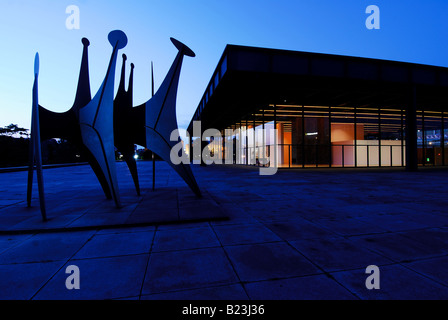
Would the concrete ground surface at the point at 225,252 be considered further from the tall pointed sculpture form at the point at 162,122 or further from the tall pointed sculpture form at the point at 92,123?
the tall pointed sculpture form at the point at 162,122

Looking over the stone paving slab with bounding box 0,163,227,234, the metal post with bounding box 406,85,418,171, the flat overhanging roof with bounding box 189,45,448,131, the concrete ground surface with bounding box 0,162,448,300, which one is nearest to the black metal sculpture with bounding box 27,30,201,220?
the stone paving slab with bounding box 0,163,227,234

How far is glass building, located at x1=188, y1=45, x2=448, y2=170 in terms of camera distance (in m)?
16.1

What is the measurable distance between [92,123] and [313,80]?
16.0 metres

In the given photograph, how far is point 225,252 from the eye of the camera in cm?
379

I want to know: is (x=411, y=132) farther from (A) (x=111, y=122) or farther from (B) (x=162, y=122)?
(A) (x=111, y=122)

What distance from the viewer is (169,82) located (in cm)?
830

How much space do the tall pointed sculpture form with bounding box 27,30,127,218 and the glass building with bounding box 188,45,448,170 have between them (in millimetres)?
8547

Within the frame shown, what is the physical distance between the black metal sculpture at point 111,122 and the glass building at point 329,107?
7.31m

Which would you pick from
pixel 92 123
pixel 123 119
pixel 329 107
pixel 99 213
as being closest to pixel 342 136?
pixel 329 107

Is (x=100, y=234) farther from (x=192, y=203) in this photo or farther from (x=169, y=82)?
(x=169, y=82)

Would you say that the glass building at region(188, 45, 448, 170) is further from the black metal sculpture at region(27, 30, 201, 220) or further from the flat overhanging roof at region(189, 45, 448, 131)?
the black metal sculpture at region(27, 30, 201, 220)
